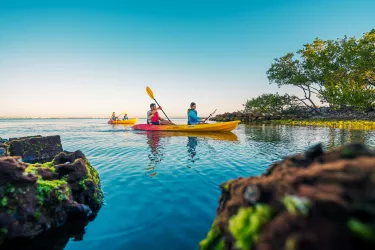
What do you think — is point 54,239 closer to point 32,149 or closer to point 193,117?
point 32,149

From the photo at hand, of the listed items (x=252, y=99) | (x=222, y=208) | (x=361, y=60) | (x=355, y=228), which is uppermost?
(x=361, y=60)

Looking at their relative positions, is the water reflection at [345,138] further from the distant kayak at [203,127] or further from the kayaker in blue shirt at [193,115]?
the kayaker in blue shirt at [193,115]

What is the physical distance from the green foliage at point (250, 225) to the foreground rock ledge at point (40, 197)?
363cm

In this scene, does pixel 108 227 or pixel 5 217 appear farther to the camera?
pixel 108 227

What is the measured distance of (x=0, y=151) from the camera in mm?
6461

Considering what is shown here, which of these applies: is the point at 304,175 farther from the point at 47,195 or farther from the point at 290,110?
the point at 290,110

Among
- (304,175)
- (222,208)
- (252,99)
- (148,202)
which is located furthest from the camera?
(252,99)

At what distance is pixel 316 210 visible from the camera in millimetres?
1369

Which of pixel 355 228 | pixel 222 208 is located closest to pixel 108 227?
pixel 222 208

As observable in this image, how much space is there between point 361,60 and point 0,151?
45.1 metres

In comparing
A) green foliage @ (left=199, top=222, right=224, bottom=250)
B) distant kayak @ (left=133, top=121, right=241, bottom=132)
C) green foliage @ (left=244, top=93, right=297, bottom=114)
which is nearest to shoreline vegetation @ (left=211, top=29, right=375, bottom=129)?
green foliage @ (left=244, top=93, right=297, bottom=114)

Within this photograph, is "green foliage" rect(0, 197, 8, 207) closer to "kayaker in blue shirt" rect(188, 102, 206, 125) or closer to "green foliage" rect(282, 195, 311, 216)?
"green foliage" rect(282, 195, 311, 216)

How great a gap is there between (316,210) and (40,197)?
4.34 m

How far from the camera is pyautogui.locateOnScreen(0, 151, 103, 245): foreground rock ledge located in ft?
10.5
